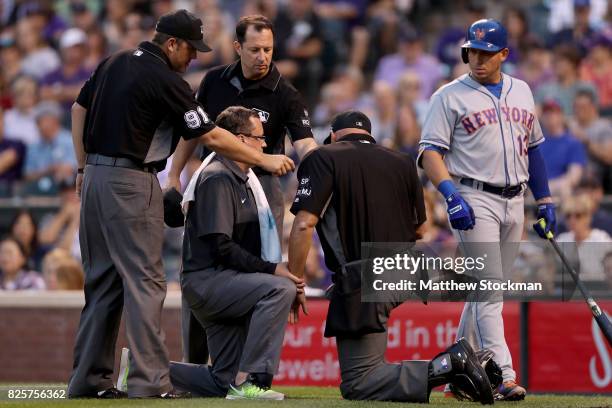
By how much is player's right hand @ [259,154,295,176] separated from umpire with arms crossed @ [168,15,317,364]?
597mm

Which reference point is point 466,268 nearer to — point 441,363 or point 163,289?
point 441,363

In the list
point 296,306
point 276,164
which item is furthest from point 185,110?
point 296,306

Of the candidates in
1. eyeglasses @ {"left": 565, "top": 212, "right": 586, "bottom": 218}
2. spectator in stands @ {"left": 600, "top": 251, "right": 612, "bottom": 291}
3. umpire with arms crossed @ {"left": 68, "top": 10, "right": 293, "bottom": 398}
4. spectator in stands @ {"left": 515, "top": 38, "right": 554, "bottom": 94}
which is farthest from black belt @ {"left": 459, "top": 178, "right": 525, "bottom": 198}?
spectator in stands @ {"left": 515, "top": 38, "right": 554, "bottom": 94}

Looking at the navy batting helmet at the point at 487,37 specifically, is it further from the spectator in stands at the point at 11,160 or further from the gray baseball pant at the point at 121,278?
the spectator in stands at the point at 11,160

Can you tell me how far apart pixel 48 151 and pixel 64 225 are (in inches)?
61.8

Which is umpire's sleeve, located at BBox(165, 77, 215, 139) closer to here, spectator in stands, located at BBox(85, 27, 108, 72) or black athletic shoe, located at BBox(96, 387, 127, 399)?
black athletic shoe, located at BBox(96, 387, 127, 399)

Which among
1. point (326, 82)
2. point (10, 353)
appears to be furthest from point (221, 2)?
point (10, 353)

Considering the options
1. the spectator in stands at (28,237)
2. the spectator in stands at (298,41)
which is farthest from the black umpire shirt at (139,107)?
the spectator in stands at (298,41)

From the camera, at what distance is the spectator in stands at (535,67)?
1334 cm

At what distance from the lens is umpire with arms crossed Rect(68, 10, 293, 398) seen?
7117mm

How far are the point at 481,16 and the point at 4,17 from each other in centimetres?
735

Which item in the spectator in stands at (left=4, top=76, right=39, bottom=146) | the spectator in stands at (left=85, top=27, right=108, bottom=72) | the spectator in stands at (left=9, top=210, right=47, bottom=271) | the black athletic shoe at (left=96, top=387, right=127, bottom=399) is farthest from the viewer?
the spectator in stands at (left=85, top=27, right=108, bottom=72)

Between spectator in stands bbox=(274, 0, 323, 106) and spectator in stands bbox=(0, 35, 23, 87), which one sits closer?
spectator in stands bbox=(274, 0, 323, 106)

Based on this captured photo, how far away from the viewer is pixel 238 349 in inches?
292
